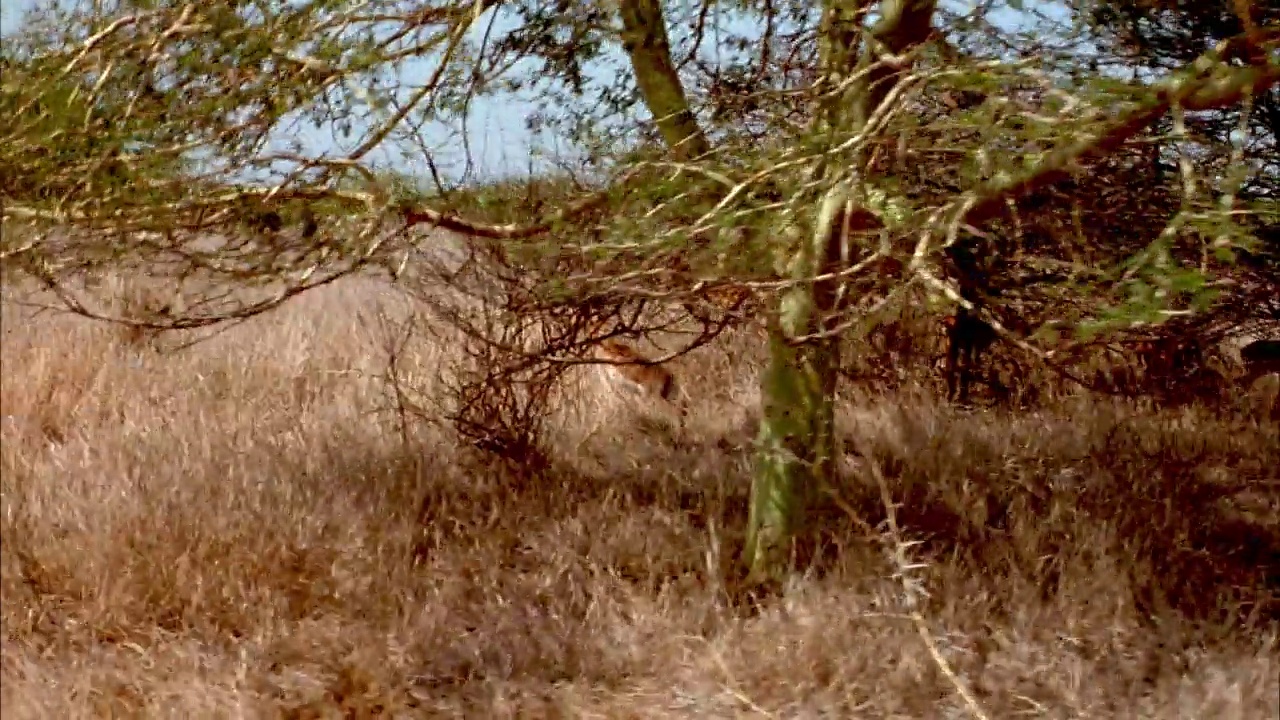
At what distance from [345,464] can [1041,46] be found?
249 cm

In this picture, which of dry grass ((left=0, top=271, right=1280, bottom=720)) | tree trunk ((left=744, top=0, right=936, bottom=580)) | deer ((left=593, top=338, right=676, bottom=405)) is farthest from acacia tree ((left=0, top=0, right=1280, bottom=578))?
deer ((left=593, top=338, right=676, bottom=405))

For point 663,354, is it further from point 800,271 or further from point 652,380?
point 800,271

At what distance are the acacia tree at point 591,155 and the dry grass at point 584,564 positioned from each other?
60 cm

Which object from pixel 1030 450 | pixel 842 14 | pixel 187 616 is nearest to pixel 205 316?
pixel 187 616

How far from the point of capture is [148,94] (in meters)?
2.40

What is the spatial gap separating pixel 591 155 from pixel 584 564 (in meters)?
1.17

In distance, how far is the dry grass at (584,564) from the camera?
2.63 metres

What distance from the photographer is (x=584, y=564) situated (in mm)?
3238

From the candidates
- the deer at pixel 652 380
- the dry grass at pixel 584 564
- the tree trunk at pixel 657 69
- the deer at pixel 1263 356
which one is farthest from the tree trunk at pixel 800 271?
the deer at pixel 652 380

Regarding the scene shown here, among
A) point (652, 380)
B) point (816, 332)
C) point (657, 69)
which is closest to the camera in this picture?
point (816, 332)

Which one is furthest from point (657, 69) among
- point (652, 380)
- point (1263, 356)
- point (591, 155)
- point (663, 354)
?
point (1263, 356)

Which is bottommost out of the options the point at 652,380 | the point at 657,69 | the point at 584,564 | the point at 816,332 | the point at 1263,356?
the point at 584,564

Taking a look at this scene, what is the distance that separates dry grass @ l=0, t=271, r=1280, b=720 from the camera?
263 centimetres

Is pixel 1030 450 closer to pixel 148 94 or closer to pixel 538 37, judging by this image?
pixel 538 37
